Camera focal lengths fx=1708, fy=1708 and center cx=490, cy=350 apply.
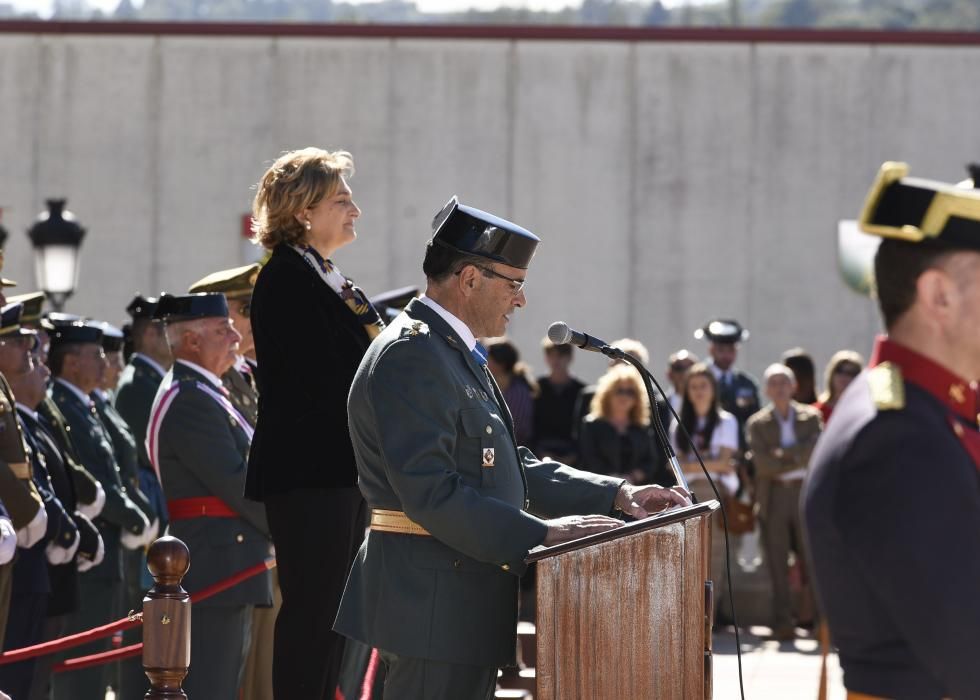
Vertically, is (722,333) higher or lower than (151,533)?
higher

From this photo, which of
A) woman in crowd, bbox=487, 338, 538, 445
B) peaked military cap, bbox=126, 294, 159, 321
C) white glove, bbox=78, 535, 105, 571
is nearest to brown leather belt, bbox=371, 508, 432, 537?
peaked military cap, bbox=126, 294, 159, 321

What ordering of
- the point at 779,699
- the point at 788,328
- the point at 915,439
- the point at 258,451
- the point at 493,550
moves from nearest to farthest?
1. the point at 915,439
2. the point at 493,550
3. the point at 258,451
4. the point at 779,699
5. the point at 788,328

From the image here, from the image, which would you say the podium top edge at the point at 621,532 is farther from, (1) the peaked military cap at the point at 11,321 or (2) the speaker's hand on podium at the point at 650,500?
(1) the peaked military cap at the point at 11,321

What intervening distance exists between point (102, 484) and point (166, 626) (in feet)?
9.90

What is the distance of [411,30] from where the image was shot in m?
18.7

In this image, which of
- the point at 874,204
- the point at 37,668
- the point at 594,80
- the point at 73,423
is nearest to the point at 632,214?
the point at 594,80

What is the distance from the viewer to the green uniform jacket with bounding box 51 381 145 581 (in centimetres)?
775

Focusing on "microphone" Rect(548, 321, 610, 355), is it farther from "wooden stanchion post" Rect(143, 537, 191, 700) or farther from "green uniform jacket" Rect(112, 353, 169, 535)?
"green uniform jacket" Rect(112, 353, 169, 535)

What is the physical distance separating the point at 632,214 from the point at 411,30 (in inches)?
124

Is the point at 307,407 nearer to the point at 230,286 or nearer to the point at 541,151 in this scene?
the point at 230,286

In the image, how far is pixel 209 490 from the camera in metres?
6.13

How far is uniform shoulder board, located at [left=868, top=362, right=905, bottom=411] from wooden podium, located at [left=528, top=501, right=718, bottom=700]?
1.21m

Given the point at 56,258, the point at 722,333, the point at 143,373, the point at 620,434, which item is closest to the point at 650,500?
the point at 143,373

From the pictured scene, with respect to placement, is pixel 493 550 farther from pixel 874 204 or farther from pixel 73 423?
pixel 73 423
